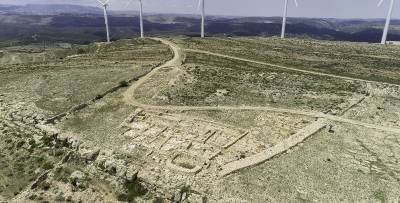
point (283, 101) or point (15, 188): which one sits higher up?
point (283, 101)

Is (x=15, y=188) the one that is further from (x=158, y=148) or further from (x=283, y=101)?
(x=283, y=101)

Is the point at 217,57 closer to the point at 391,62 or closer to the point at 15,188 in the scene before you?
the point at 391,62

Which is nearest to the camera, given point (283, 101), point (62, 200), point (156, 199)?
point (156, 199)

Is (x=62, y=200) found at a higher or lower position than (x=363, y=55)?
lower

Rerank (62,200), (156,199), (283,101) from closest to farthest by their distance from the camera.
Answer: (156,199) < (62,200) < (283,101)

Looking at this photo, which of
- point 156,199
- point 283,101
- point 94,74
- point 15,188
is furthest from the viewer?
point 94,74

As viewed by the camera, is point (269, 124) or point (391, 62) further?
point (391, 62)

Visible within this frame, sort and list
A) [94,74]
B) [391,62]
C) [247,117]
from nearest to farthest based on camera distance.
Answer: [247,117]
[94,74]
[391,62]

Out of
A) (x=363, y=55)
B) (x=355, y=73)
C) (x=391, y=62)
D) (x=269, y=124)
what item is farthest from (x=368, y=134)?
(x=363, y=55)

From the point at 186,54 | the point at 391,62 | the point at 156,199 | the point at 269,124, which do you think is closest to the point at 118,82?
the point at 186,54
